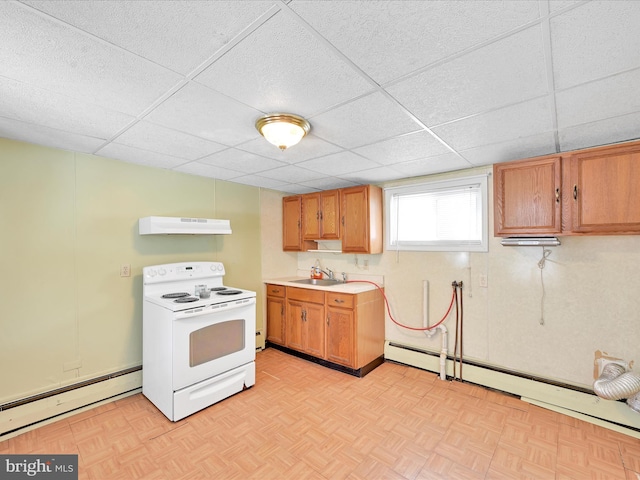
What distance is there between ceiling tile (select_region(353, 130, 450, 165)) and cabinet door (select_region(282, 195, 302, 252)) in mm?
1793

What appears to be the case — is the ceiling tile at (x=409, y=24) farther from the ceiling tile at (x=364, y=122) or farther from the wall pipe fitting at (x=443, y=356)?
the wall pipe fitting at (x=443, y=356)

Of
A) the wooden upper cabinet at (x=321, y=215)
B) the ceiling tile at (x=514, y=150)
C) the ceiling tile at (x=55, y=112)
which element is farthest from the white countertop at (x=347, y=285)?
the ceiling tile at (x=55, y=112)

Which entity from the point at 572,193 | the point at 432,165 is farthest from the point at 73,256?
the point at 572,193

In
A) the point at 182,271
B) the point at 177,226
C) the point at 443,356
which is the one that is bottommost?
the point at 443,356

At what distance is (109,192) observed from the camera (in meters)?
2.82

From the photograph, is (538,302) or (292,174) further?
(292,174)

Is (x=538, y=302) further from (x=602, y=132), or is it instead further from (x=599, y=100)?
(x=599, y=100)

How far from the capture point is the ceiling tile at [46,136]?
201 centimetres

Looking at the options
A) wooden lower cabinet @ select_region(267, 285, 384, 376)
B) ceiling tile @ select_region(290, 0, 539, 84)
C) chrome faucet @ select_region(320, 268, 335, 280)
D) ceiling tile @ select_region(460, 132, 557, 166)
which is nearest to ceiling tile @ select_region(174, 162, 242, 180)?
wooden lower cabinet @ select_region(267, 285, 384, 376)

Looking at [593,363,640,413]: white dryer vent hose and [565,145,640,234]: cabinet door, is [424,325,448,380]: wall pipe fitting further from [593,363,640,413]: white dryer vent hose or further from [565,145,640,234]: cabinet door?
[565,145,640,234]: cabinet door

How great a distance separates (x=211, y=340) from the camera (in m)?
2.75

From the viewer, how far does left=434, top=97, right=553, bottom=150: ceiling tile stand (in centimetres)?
174

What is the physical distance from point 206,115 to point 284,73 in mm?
699

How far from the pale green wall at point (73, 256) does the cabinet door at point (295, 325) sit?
147cm
